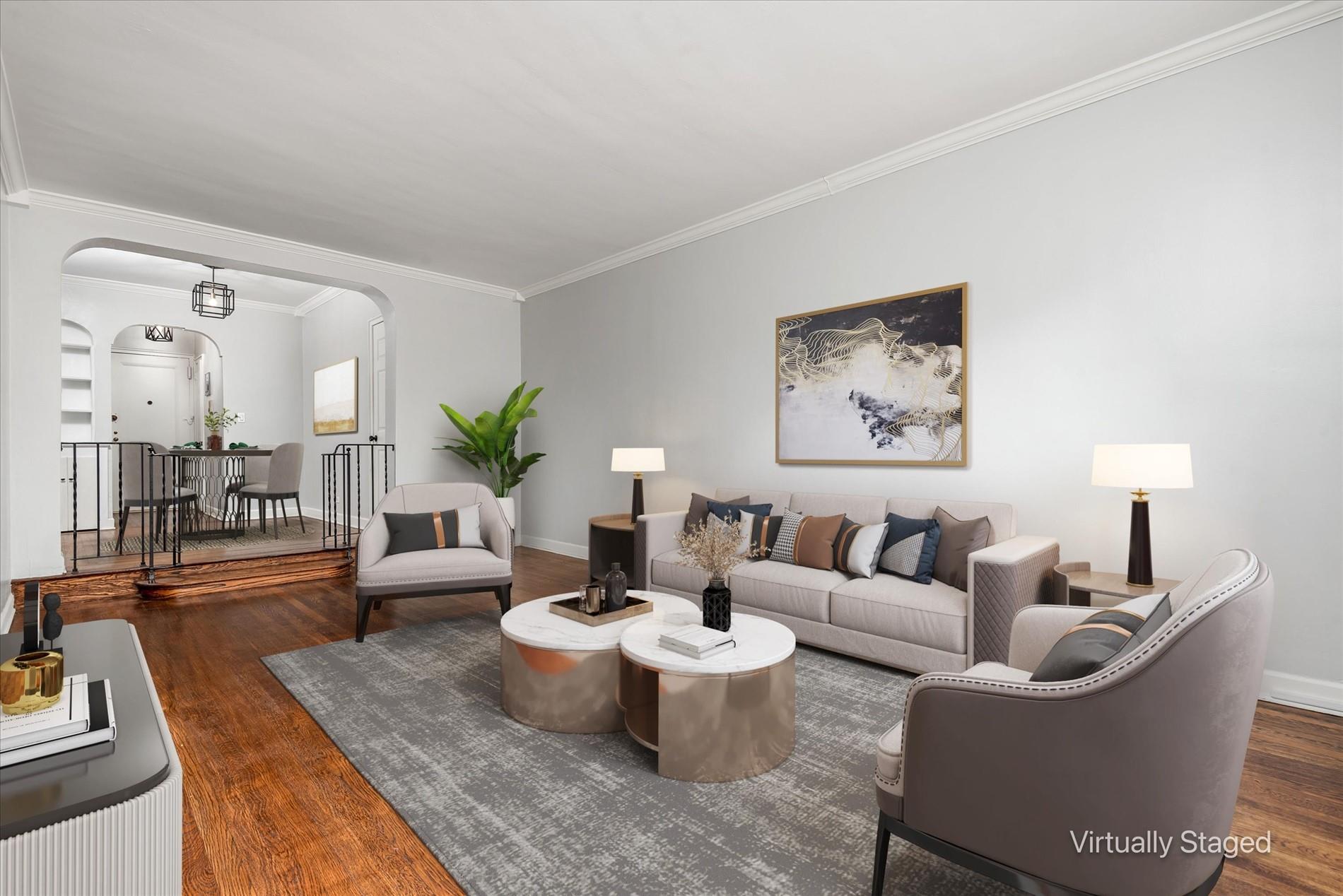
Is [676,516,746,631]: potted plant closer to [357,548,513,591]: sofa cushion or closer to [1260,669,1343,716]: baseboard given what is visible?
[357,548,513,591]: sofa cushion

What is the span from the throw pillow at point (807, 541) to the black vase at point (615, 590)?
1.26 m

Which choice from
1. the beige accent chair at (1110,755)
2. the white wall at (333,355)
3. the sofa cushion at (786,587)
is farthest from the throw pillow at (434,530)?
the white wall at (333,355)

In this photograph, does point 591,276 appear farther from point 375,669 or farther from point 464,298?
point 375,669

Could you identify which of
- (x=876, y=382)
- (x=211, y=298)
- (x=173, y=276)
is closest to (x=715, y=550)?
(x=876, y=382)

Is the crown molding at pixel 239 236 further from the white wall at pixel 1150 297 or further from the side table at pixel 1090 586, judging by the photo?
the side table at pixel 1090 586

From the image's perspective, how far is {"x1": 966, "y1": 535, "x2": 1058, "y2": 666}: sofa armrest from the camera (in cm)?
275

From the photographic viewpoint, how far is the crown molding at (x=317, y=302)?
816cm

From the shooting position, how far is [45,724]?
1.23 metres

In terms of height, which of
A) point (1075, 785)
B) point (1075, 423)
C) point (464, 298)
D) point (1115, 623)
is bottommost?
point (1075, 785)

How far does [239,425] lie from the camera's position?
8625 millimetres

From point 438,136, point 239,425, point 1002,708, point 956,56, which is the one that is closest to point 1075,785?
point 1002,708

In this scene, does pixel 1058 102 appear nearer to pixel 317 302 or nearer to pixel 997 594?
pixel 997 594

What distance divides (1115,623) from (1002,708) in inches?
17.0

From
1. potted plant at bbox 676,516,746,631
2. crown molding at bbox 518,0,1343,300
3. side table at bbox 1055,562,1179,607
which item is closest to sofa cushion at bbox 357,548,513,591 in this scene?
potted plant at bbox 676,516,746,631
